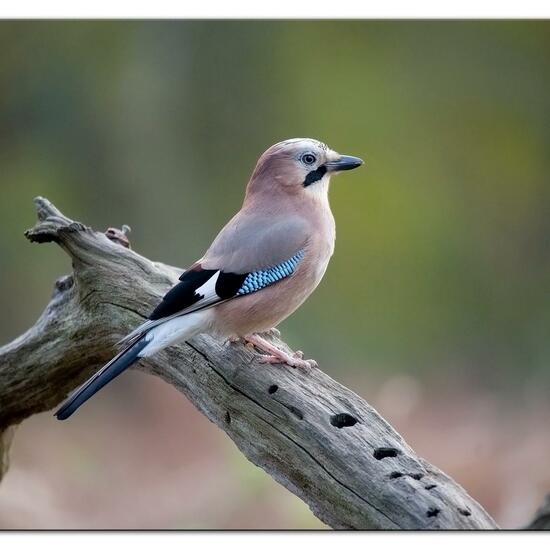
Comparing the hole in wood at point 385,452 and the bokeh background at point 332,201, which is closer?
the hole in wood at point 385,452

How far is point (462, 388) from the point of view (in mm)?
5301

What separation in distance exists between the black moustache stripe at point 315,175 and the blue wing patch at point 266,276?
1.39 feet

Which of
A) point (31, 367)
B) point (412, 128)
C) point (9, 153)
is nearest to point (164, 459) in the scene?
point (31, 367)

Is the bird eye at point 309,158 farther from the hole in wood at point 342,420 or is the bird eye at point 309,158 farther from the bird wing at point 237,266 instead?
the hole in wood at point 342,420

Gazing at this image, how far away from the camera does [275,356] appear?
4.17 m

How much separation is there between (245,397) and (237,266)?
55 cm

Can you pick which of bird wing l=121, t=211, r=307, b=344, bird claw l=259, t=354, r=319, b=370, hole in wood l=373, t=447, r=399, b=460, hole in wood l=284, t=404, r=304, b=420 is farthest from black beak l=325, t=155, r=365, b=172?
hole in wood l=373, t=447, r=399, b=460

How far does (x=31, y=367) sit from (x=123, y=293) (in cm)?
61

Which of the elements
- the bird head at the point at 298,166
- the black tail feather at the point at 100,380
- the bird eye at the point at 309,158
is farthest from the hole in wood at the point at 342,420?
the bird eye at the point at 309,158

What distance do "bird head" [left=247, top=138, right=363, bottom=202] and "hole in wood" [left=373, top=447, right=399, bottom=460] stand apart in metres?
1.25

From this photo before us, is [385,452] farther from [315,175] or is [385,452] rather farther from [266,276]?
[315,175]

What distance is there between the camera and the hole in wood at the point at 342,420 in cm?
377

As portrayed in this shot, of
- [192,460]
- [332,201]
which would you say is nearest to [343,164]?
[332,201]

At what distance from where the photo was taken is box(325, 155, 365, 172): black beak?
4.21 meters
